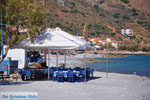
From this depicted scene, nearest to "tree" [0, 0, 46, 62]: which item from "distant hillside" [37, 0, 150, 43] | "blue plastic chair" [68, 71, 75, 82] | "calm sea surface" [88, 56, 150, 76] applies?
"blue plastic chair" [68, 71, 75, 82]

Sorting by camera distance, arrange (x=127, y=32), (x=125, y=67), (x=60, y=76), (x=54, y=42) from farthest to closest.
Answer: (x=127, y=32)
(x=125, y=67)
(x=60, y=76)
(x=54, y=42)

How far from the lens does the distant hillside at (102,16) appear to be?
102188mm

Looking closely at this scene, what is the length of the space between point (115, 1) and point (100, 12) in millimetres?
19860

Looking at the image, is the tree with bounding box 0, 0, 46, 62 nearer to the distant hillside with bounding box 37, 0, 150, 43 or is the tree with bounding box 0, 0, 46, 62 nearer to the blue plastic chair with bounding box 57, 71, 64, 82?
the blue plastic chair with bounding box 57, 71, 64, 82

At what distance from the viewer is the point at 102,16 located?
124500 mm

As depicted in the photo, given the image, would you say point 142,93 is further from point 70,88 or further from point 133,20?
point 133,20

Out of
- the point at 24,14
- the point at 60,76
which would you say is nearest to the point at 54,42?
the point at 60,76

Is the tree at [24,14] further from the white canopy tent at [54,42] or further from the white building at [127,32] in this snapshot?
the white building at [127,32]

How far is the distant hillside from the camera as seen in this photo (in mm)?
102188

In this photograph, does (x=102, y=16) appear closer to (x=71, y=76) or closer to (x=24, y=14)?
(x=24, y=14)

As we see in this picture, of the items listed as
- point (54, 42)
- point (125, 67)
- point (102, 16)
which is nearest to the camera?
point (54, 42)

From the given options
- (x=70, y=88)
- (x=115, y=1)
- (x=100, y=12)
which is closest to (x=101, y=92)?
(x=70, y=88)

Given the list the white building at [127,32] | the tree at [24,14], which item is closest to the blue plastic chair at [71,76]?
the tree at [24,14]

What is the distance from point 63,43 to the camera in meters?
13.7
